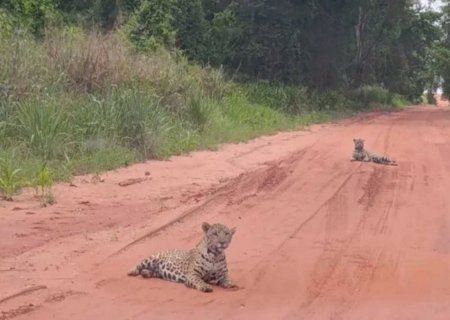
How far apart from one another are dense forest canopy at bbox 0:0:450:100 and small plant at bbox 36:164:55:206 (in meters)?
7.72

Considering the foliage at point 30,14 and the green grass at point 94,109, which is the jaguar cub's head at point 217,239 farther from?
the foliage at point 30,14

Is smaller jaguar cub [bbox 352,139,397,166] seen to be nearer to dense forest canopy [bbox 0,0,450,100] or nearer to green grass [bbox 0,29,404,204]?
green grass [bbox 0,29,404,204]

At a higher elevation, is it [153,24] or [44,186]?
[153,24]

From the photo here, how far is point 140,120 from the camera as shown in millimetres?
15875

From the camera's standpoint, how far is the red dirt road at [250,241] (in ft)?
20.6

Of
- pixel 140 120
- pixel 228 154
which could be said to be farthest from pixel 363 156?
pixel 140 120

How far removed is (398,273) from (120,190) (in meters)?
5.89

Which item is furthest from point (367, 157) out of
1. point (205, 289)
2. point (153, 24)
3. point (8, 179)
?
point (153, 24)

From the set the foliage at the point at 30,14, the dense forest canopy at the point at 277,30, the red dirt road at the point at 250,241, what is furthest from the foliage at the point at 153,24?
the red dirt road at the point at 250,241

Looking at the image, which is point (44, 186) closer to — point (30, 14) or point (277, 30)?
point (30, 14)

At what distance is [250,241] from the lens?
29.2 feet

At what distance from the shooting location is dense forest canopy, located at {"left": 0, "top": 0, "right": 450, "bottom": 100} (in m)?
25.8

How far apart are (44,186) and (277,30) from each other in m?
25.4

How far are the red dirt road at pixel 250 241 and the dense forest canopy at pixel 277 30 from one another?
823 centimetres
